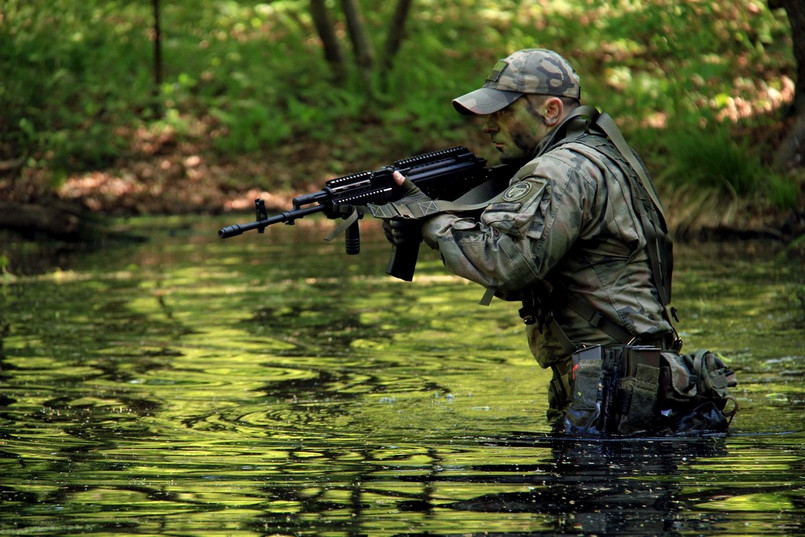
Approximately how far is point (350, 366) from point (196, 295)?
4071mm

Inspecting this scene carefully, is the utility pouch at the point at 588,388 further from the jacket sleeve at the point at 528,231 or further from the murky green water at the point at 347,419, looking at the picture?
the jacket sleeve at the point at 528,231

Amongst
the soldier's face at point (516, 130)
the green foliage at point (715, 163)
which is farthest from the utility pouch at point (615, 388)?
the green foliage at point (715, 163)

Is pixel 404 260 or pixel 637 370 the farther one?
pixel 404 260

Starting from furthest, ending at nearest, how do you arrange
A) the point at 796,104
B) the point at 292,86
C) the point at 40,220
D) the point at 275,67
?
the point at 275,67 → the point at 292,86 → the point at 40,220 → the point at 796,104

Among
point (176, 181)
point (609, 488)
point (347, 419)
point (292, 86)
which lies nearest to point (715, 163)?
point (347, 419)

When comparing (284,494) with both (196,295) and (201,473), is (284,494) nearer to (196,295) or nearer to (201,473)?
(201,473)

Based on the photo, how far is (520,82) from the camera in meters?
5.86

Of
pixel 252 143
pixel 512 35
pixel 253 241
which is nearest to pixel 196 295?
pixel 253 241

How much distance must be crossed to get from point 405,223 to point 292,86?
2035 cm

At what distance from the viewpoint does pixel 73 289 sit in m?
12.9

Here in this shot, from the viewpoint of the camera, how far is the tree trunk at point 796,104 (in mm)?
14414

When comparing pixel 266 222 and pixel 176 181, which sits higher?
pixel 266 222

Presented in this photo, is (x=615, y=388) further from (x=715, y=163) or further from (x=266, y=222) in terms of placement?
(x=715, y=163)

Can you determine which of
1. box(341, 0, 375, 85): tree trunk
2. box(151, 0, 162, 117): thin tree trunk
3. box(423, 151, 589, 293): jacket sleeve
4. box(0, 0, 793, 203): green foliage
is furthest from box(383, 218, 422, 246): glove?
box(151, 0, 162, 117): thin tree trunk
